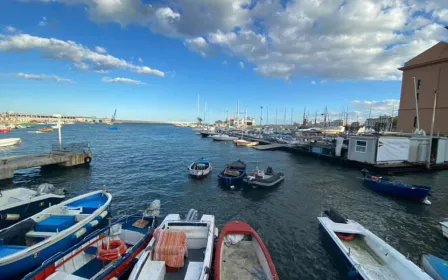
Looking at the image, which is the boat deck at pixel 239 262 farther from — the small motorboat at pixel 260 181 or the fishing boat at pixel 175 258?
the small motorboat at pixel 260 181

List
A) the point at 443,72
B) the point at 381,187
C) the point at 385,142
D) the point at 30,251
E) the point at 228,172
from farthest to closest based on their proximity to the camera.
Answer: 1. the point at 443,72
2. the point at 385,142
3. the point at 228,172
4. the point at 381,187
5. the point at 30,251

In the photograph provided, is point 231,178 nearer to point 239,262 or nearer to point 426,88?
point 239,262

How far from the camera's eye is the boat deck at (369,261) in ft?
28.4

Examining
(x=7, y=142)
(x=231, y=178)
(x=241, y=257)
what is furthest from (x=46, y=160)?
(x=7, y=142)

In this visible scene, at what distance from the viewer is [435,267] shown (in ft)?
27.4

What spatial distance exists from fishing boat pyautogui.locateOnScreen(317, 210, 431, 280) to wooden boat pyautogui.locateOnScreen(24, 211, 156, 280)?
860cm

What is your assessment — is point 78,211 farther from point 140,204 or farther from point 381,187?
point 381,187

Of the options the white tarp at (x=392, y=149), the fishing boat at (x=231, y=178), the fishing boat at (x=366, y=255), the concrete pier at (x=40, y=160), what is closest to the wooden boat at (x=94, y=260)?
the fishing boat at (x=366, y=255)

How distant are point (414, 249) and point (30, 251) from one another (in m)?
18.3

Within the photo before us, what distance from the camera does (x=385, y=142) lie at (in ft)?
102

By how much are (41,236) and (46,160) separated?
21.7m

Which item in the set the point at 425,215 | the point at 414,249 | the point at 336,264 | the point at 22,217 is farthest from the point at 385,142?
the point at 22,217

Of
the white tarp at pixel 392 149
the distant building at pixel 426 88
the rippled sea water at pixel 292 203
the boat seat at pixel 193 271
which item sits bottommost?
the rippled sea water at pixel 292 203

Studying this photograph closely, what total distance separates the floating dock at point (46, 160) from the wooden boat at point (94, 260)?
885 inches
